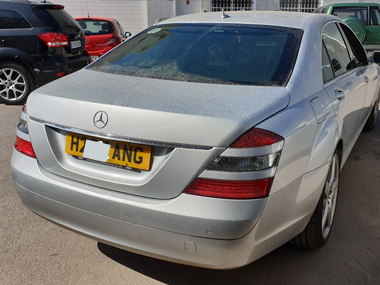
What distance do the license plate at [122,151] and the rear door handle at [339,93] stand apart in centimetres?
157

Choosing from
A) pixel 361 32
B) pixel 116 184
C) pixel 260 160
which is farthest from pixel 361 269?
pixel 361 32

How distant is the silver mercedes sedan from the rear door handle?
0.12 metres

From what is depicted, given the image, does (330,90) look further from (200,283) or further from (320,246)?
(200,283)

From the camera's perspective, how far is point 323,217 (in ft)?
9.89

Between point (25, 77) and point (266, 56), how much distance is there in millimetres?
5623

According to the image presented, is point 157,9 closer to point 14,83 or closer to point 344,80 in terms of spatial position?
point 14,83

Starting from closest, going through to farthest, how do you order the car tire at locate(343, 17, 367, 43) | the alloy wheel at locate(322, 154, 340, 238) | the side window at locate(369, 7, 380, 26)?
the alloy wheel at locate(322, 154, 340, 238) < the car tire at locate(343, 17, 367, 43) < the side window at locate(369, 7, 380, 26)

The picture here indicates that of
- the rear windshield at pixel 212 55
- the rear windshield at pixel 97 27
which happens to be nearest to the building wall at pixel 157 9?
the rear windshield at pixel 97 27

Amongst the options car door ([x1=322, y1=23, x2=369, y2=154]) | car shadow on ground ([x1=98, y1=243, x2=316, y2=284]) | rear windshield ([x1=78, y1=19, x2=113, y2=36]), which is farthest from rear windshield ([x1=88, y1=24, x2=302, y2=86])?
rear windshield ([x1=78, y1=19, x2=113, y2=36])

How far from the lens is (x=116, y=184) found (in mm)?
2340

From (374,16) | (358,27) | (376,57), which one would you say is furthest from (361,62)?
(374,16)

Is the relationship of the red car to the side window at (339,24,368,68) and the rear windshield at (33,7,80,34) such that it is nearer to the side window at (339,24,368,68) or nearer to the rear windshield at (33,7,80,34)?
the rear windshield at (33,7,80,34)

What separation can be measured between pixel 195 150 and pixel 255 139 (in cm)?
29

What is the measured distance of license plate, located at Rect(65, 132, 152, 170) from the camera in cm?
225
